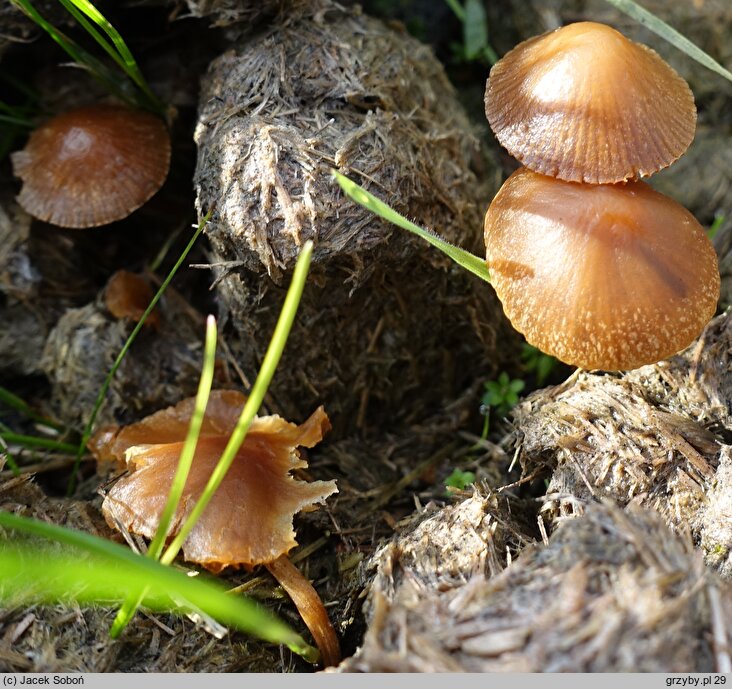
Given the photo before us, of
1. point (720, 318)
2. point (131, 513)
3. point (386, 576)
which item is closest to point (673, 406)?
point (720, 318)

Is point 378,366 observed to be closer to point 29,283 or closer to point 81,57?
point 29,283

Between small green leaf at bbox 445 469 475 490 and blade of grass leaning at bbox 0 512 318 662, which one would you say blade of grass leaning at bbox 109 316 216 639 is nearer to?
blade of grass leaning at bbox 0 512 318 662

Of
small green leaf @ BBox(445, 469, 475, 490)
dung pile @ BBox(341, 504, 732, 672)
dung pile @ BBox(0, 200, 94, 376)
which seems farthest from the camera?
dung pile @ BBox(0, 200, 94, 376)

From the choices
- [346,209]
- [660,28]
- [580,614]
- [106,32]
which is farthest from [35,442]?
[660,28]

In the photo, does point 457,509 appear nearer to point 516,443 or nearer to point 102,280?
point 516,443

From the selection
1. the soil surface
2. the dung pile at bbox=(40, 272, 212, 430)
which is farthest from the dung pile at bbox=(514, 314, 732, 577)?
the dung pile at bbox=(40, 272, 212, 430)

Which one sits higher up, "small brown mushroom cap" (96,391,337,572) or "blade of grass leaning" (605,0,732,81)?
"blade of grass leaning" (605,0,732,81)
